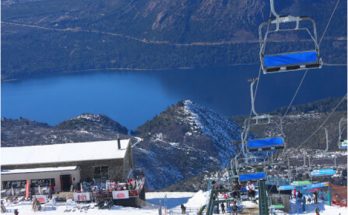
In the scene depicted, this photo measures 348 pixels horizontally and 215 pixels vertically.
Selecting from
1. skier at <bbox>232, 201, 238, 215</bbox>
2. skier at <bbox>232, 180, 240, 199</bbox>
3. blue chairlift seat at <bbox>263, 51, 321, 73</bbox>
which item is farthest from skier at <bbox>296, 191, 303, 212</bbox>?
blue chairlift seat at <bbox>263, 51, 321, 73</bbox>

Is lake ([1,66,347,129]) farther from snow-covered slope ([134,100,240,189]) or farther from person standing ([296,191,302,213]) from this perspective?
person standing ([296,191,302,213])

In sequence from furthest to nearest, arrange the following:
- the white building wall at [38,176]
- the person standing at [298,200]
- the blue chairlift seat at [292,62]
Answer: the white building wall at [38,176]
the person standing at [298,200]
the blue chairlift seat at [292,62]

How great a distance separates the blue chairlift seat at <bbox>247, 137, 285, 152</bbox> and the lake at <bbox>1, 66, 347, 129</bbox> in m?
88.4

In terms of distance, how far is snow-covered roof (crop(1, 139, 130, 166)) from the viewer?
2639 cm

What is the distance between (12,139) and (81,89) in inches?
3946

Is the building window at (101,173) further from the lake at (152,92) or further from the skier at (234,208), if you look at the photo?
the lake at (152,92)

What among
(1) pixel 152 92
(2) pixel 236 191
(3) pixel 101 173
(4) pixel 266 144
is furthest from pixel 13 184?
(1) pixel 152 92

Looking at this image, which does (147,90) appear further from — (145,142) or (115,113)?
(145,142)

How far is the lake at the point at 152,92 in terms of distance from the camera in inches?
4857

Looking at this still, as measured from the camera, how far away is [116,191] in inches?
868

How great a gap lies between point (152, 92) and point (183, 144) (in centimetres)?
8815

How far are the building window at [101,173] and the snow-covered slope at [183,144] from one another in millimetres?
18818

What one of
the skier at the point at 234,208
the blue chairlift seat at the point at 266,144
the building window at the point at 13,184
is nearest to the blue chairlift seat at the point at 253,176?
the skier at the point at 234,208

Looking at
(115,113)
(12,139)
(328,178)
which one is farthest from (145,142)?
(115,113)
